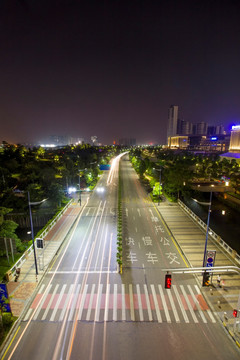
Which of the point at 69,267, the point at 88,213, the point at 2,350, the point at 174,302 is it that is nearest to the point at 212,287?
the point at 174,302

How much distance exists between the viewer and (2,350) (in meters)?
13.0

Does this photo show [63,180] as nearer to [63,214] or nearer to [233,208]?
[63,214]

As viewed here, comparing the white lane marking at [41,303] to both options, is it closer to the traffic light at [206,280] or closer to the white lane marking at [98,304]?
the white lane marking at [98,304]

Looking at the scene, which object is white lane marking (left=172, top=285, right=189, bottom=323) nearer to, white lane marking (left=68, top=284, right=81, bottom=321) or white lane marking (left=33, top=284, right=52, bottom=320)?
white lane marking (left=68, top=284, right=81, bottom=321)

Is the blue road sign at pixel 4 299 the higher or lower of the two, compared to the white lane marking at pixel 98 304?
higher

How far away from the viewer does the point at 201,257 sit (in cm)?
2383

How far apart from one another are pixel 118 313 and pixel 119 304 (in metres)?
0.92

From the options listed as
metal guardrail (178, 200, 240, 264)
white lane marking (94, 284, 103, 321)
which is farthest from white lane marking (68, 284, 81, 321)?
metal guardrail (178, 200, 240, 264)

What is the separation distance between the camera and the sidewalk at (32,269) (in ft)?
56.0

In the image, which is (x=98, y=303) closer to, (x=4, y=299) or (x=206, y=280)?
(x=4, y=299)

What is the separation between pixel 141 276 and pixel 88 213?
1993 centimetres

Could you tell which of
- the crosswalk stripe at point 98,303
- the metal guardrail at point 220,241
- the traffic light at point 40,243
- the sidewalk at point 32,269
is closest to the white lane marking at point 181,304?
the crosswalk stripe at point 98,303

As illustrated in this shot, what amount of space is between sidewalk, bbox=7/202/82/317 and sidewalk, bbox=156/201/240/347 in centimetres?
1596

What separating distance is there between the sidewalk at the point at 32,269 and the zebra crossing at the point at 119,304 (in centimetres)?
104
